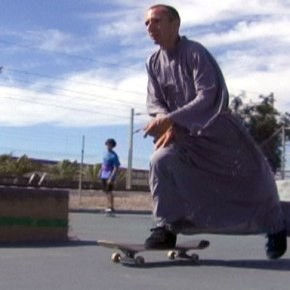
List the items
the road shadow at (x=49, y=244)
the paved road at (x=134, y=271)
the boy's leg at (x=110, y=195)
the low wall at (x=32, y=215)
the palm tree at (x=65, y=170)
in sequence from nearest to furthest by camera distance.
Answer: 1. the paved road at (x=134, y=271)
2. the road shadow at (x=49, y=244)
3. the low wall at (x=32, y=215)
4. the boy's leg at (x=110, y=195)
5. the palm tree at (x=65, y=170)

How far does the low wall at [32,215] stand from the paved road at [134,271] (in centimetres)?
71

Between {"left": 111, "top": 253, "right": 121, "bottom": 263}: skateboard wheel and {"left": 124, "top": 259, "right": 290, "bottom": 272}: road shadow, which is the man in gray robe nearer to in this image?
{"left": 124, "top": 259, "right": 290, "bottom": 272}: road shadow

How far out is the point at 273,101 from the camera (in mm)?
48125

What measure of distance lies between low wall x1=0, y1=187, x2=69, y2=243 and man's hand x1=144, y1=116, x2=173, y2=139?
2520 millimetres

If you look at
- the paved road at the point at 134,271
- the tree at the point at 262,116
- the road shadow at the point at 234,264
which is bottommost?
the paved road at the point at 134,271

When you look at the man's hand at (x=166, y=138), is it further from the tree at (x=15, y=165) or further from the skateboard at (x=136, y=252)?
the tree at (x=15, y=165)

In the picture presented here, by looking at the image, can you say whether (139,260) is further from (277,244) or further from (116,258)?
(277,244)

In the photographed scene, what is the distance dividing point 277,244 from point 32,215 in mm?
2903

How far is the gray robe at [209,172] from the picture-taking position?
701 centimetres

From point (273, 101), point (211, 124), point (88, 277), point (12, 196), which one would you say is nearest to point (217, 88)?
point (211, 124)

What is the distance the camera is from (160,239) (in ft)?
23.3

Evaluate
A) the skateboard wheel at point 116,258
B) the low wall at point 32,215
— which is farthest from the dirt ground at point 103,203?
the skateboard wheel at point 116,258

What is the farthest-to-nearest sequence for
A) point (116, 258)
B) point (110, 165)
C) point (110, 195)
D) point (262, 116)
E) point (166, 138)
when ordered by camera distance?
point (262, 116) → point (110, 165) → point (110, 195) → point (166, 138) → point (116, 258)

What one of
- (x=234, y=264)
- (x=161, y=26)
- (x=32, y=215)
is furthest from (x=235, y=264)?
(x=32, y=215)
